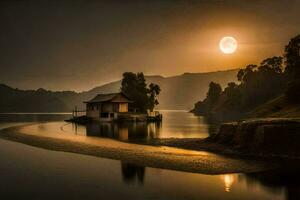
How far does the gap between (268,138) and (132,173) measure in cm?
1551

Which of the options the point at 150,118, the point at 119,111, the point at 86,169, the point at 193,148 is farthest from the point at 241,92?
the point at 86,169

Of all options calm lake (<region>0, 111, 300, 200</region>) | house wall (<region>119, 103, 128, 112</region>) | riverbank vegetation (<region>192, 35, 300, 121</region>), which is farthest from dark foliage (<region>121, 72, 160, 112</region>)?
calm lake (<region>0, 111, 300, 200</region>)

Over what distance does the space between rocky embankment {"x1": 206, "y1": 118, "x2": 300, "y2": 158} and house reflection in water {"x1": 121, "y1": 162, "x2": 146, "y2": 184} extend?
41.8 feet

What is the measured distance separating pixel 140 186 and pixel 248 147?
1716 cm

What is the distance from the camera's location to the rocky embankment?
1286 inches

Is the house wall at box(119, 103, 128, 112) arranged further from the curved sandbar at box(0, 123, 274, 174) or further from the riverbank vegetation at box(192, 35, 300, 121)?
the curved sandbar at box(0, 123, 274, 174)

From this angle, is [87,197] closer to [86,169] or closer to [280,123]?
[86,169]

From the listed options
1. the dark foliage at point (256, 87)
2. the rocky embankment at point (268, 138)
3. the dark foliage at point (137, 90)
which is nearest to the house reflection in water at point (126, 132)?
the rocky embankment at point (268, 138)

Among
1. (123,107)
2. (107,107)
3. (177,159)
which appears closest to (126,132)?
(177,159)

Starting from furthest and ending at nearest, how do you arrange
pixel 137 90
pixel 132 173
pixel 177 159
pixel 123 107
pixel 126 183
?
pixel 137 90, pixel 123 107, pixel 177 159, pixel 132 173, pixel 126 183

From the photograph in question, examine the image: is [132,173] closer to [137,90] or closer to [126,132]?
[126,132]

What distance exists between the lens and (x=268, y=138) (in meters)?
34.2

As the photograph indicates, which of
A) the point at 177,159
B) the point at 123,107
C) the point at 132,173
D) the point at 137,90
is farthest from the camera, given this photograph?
the point at 137,90

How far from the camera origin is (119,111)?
98.6 metres
